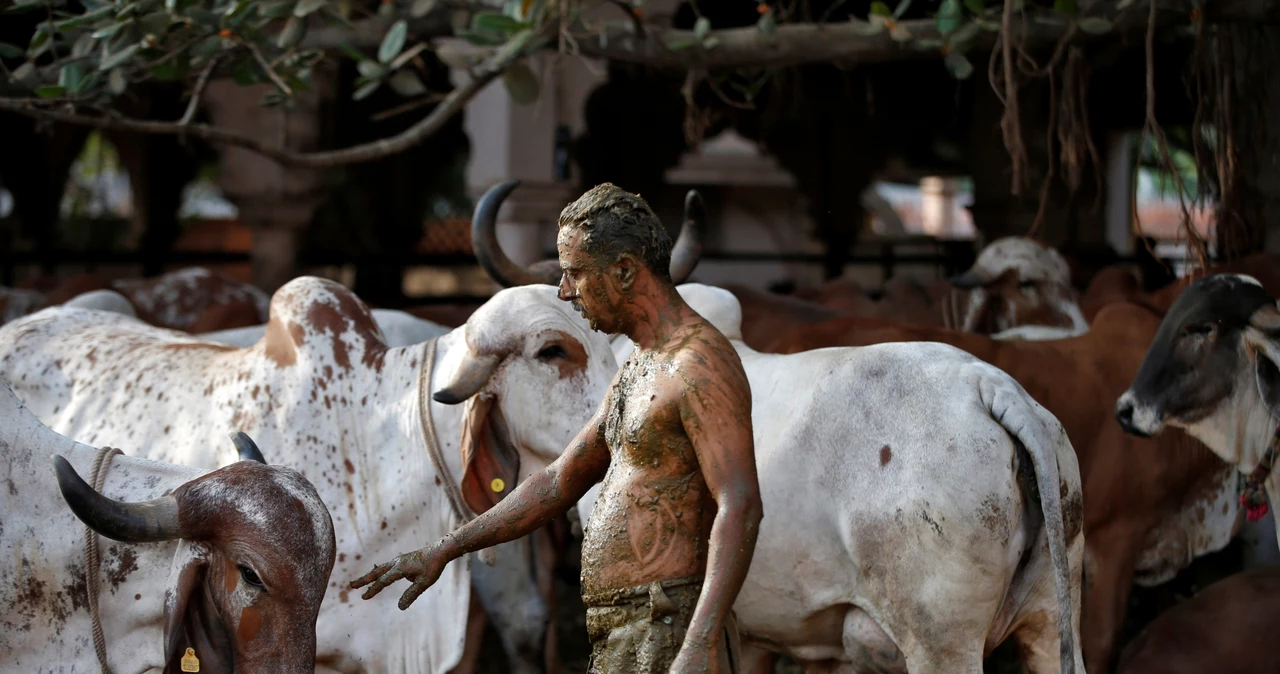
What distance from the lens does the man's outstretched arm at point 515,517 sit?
278cm

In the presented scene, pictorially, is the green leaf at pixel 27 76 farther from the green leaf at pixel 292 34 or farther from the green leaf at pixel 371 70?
the green leaf at pixel 371 70

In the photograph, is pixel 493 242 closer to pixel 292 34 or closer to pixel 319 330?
pixel 319 330

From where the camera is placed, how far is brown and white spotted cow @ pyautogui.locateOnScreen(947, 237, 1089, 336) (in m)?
6.43

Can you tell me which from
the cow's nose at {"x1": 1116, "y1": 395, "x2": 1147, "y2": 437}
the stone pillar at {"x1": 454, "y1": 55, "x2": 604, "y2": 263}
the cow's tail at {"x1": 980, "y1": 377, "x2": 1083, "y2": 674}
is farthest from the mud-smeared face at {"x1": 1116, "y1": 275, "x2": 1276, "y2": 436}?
the stone pillar at {"x1": 454, "y1": 55, "x2": 604, "y2": 263}

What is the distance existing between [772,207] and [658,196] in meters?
2.80

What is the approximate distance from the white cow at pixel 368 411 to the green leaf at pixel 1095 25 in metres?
2.12

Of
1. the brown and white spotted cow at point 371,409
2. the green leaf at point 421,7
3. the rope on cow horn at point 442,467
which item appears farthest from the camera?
the green leaf at point 421,7

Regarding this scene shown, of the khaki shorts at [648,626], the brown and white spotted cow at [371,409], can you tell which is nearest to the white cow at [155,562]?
the khaki shorts at [648,626]

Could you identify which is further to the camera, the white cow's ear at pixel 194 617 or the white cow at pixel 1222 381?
the white cow at pixel 1222 381

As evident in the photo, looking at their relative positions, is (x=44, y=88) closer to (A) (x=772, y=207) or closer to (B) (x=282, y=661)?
(B) (x=282, y=661)

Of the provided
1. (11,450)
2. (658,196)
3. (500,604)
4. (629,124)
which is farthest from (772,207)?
(11,450)

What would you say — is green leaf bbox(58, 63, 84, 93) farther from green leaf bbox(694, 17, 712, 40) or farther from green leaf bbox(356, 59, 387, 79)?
green leaf bbox(694, 17, 712, 40)

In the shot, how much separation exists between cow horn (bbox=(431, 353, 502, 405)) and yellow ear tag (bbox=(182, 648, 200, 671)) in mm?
1071

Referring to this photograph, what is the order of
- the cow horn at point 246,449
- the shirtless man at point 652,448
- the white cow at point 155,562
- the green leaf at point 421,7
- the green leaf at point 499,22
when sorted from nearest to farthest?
1. the shirtless man at point 652,448
2. the white cow at point 155,562
3. the cow horn at point 246,449
4. the green leaf at point 499,22
5. the green leaf at point 421,7
